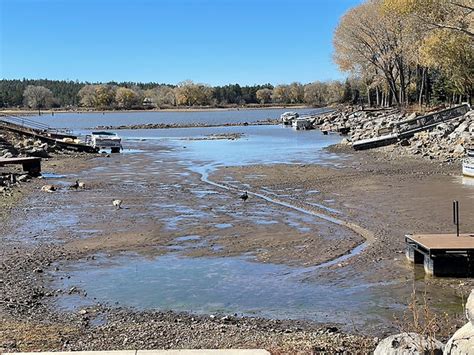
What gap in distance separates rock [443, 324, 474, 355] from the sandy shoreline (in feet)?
6.80

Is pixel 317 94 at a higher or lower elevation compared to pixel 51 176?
higher

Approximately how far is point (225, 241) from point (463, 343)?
409 inches

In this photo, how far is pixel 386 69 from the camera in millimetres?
67375

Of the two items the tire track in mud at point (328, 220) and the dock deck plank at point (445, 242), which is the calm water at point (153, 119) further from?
the dock deck plank at point (445, 242)

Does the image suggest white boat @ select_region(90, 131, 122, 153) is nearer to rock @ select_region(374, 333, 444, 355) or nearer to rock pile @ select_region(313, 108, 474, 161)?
rock pile @ select_region(313, 108, 474, 161)

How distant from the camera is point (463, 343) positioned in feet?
16.3

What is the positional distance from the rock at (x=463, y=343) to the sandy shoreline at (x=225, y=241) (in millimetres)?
2073

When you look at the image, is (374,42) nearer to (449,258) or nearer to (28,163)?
(28,163)

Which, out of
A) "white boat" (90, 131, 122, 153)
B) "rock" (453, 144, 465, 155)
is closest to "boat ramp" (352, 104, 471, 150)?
"rock" (453, 144, 465, 155)

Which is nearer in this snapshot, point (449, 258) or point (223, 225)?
point (449, 258)

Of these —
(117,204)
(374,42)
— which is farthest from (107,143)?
(374,42)

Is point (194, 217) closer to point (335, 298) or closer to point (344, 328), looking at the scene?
point (335, 298)

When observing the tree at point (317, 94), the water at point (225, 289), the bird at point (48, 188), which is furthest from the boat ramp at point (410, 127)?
the tree at point (317, 94)

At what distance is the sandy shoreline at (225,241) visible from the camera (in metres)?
8.11
